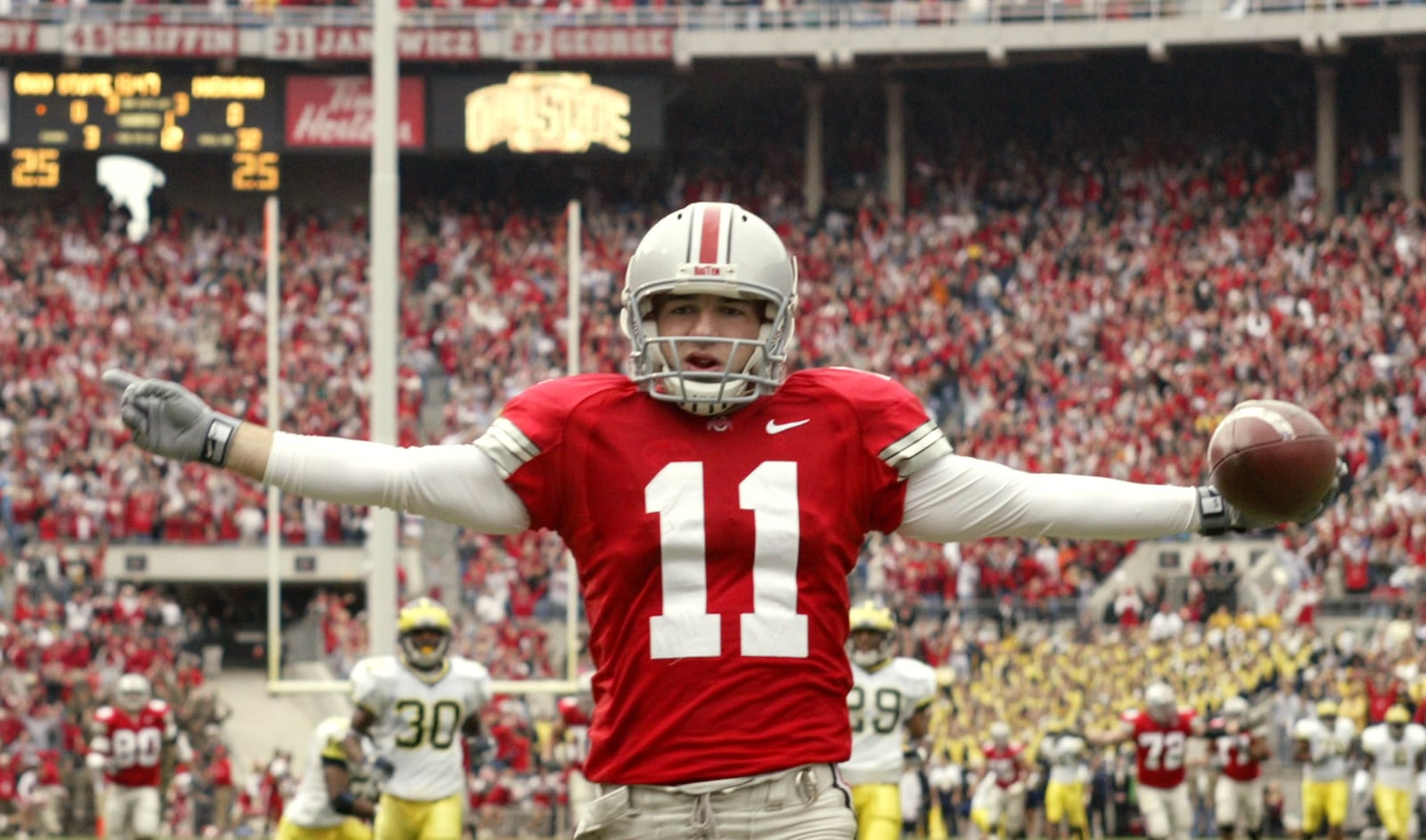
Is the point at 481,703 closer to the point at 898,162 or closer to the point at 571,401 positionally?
the point at 571,401

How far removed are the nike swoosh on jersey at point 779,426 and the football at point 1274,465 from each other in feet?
2.48

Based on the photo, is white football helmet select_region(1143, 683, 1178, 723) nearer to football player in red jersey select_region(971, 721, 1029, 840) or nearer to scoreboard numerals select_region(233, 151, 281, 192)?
football player in red jersey select_region(971, 721, 1029, 840)

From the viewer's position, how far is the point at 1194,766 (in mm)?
16906

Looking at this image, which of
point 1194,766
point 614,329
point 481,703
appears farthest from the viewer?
point 614,329

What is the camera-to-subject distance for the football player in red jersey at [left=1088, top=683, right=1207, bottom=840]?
14.6 meters

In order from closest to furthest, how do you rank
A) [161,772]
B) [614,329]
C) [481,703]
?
[481,703]
[161,772]
[614,329]

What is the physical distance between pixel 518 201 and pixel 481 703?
1729cm

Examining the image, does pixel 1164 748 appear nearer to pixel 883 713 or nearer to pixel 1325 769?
pixel 1325 769

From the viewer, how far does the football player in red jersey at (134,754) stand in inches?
539

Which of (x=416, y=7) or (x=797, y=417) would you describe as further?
(x=416, y=7)

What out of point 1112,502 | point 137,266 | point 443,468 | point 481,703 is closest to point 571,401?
point 443,468

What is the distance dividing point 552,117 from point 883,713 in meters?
Answer: 15.3

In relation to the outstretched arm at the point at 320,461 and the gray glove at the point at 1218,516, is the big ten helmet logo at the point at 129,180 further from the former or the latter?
the gray glove at the point at 1218,516

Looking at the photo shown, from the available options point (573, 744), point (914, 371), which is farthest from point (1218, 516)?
point (914, 371)
